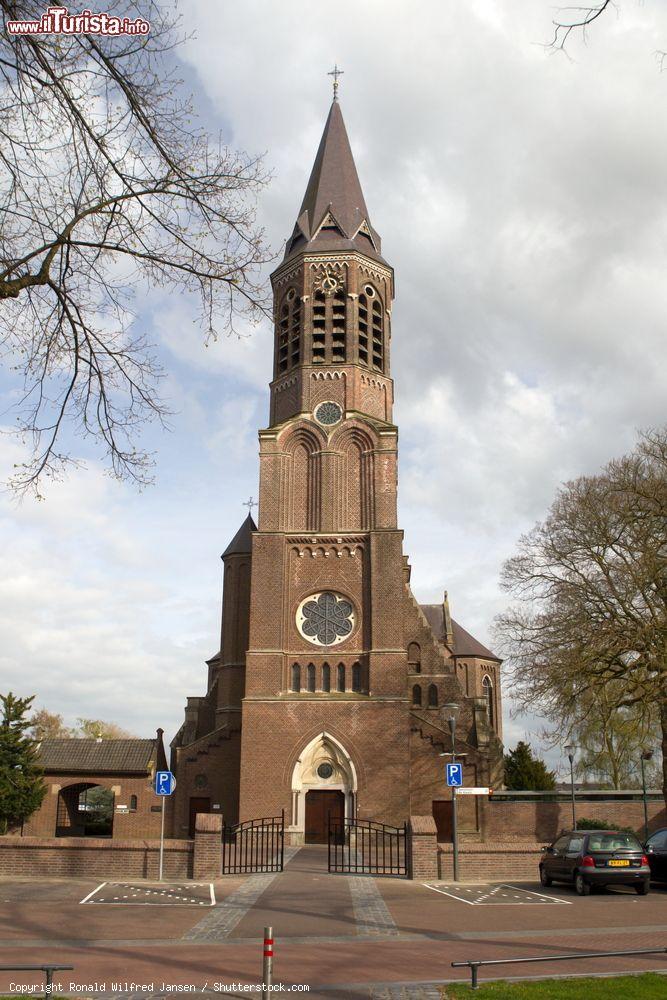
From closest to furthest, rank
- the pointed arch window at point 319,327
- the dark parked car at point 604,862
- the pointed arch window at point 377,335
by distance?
the dark parked car at point 604,862
the pointed arch window at point 319,327
the pointed arch window at point 377,335

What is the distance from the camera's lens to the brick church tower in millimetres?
32562

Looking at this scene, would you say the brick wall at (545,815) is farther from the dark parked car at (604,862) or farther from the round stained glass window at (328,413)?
the round stained glass window at (328,413)

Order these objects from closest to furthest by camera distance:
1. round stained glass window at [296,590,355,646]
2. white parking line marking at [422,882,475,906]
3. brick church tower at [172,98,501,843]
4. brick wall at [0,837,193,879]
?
white parking line marking at [422,882,475,906] < brick wall at [0,837,193,879] < brick church tower at [172,98,501,843] < round stained glass window at [296,590,355,646]

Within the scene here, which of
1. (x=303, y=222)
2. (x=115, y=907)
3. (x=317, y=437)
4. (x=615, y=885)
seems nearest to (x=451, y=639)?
(x=317, y=437)

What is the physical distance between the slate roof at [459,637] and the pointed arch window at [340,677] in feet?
84.6

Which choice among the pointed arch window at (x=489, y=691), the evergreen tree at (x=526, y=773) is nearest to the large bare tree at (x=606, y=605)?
the evergreen tree at (x=526, y=773)

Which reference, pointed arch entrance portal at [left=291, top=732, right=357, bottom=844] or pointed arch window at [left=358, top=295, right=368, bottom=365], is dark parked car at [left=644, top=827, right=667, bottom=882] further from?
pointed arch window at [left=358, top=295, right=368, bottom=365]

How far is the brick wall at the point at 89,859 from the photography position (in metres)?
19.0

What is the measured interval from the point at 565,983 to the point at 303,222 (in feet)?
126

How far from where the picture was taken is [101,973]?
9.16 meters

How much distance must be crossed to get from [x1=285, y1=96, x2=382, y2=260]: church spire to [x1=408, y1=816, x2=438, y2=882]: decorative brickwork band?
91.5 feet

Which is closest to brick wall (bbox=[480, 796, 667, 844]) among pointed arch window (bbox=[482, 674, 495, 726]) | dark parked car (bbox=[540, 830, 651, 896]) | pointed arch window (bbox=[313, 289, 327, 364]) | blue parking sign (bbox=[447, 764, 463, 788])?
blue parking sign (bbox=[447, 764, 463, 788])

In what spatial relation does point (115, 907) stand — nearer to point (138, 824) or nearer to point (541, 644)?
point (541, 644)

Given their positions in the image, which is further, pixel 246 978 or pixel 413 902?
pixel 413 902
